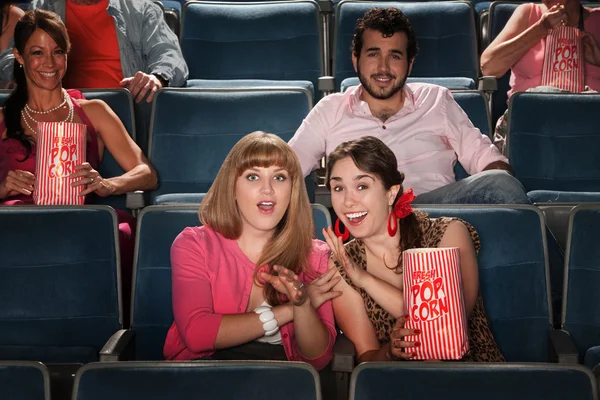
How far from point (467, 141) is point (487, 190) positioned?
0.29m

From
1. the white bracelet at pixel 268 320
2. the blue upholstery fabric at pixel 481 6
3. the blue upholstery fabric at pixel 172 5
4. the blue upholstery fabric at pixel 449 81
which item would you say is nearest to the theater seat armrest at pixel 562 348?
the white bracelet at pixel 268 320

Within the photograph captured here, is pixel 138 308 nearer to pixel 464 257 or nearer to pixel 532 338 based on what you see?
pixel 464 257

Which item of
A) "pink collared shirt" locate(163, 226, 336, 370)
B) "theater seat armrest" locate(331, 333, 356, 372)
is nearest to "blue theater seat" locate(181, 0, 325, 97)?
"pink collared shirt" locate(163, 226, 336, 370)

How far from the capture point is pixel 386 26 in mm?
2361

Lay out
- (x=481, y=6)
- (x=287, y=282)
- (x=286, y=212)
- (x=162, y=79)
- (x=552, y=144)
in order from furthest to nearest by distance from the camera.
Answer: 1. (x=481, y=6)
2. (x=162, y=79)
3. (x=552, y=144)
4. (x=286, y=212)
5. (x=287, y=282)

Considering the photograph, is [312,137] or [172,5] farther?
[172,5]

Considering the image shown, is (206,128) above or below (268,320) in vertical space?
above

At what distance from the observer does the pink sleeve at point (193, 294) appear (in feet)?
5.26

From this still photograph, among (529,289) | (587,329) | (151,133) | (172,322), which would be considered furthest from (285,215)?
→ (151,133)

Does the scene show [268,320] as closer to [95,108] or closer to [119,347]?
[119,347]

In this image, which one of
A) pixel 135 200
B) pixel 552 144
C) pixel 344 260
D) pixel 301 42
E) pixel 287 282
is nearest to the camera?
pixel 287 282

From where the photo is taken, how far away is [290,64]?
2.97m

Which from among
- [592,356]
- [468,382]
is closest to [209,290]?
[468,382]

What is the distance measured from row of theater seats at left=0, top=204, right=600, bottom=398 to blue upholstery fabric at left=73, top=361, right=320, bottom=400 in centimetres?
60
